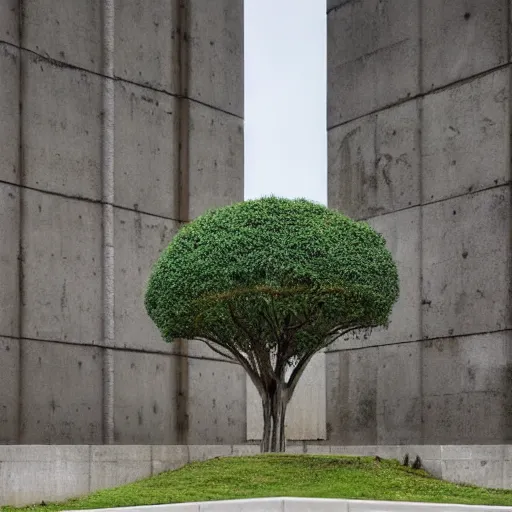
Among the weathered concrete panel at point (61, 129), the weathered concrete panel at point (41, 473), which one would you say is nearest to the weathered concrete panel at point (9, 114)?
the weathered concrete panel at point (61, 129)

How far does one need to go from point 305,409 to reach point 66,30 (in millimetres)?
8799

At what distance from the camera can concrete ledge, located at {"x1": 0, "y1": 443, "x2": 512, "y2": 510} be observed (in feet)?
39.7

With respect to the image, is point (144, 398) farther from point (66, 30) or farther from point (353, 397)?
point (66, 30)

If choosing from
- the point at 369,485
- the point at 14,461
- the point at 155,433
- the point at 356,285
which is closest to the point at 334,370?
the point at 155,433

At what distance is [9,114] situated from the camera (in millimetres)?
14461

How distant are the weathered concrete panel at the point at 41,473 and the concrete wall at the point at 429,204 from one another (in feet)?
17.5

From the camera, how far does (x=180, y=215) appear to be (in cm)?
1653

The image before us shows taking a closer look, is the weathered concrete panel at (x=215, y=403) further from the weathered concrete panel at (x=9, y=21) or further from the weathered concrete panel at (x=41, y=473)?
the weathered concrete panel at (x=9, y=21)

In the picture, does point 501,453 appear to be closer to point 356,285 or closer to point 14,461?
point 356,285

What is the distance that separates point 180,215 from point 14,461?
18.5ft

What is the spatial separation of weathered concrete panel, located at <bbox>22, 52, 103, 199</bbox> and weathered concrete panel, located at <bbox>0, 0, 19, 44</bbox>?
339 millimetres

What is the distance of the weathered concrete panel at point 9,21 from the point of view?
14453 millimetres

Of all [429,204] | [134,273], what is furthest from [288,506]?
[429,204]

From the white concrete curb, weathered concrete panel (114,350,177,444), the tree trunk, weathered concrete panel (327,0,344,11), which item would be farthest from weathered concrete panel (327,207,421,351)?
the white concrete curb
